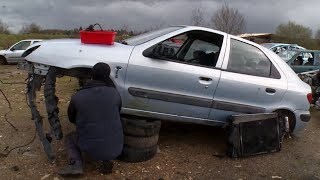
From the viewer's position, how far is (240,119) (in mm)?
6160

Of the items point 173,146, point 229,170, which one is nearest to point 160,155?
point 173,146

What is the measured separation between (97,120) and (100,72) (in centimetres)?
58

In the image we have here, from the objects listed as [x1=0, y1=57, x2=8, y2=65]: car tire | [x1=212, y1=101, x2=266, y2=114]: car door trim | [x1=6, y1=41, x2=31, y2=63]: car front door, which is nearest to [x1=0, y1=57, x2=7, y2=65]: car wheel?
[x1=0, y1=57, x2=8, y2=65]: car tire

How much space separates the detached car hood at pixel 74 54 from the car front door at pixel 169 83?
0.82 feet

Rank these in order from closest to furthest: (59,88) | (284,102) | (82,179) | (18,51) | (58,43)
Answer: (82,179), (58,43), (284,102), (59,88), (18,51)

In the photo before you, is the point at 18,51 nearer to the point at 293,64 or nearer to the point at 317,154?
the point at 293,64

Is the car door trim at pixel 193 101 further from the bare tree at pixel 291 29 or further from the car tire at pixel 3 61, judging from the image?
the bare tree at pixel 291 29

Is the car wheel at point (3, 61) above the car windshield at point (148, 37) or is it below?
below

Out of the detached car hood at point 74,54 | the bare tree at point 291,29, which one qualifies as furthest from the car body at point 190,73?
the bare tree at point 291,29

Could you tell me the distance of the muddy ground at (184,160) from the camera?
17.6ft

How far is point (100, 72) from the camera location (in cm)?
514

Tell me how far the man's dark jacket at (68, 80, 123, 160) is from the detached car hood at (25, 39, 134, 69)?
57 cm

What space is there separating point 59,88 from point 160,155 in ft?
20.2

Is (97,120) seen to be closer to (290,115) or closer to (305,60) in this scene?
(290,115)
